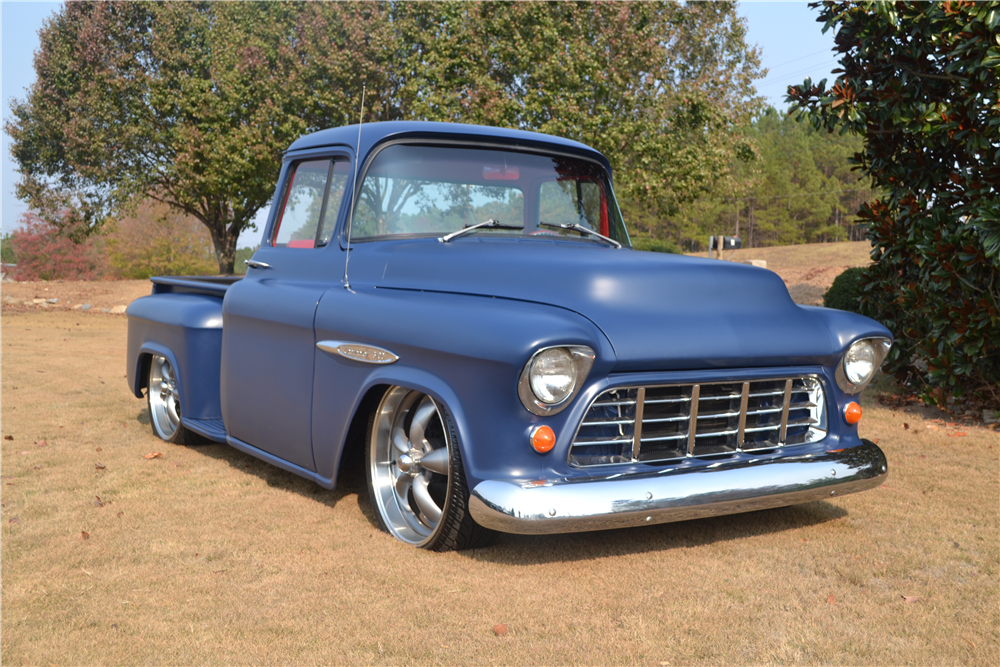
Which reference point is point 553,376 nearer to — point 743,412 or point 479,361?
point 479,361

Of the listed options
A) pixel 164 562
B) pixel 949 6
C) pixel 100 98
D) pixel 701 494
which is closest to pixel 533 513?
pixel 701 494

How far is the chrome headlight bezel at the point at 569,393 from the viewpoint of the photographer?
3.10 m

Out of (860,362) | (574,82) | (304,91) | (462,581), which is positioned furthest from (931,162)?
(304,91)

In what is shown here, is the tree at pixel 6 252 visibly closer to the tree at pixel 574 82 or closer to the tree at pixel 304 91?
the tree at pixel 304 91

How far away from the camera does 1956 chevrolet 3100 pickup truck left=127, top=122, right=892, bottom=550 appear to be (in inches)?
125

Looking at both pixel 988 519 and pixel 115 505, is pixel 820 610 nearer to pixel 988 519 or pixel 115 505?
pixel 988 519

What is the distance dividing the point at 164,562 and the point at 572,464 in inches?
68.8

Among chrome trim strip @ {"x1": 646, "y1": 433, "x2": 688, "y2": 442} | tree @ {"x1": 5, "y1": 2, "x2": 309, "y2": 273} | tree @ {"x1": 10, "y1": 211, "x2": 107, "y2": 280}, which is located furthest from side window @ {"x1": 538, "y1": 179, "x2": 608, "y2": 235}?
tree @ {"x1": 10, "y1": 211, "x2": 107, "y2": 280}

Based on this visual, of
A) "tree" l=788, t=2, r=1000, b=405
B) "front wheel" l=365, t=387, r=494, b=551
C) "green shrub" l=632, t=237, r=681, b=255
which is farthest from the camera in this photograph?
"green shrub" l=632, t=237, r=681, b=255

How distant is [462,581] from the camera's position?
130 inches

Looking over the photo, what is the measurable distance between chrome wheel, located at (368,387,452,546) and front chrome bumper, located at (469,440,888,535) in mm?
637

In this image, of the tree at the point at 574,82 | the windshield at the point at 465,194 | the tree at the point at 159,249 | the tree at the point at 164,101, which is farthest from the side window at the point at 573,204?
the tree at the point at 159,249

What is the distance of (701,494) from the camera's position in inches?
128

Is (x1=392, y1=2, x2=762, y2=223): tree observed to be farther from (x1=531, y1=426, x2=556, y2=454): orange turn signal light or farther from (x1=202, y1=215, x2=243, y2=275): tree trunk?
(x1=531, y1=426, x2=556, y2=454): orange turn signal light
